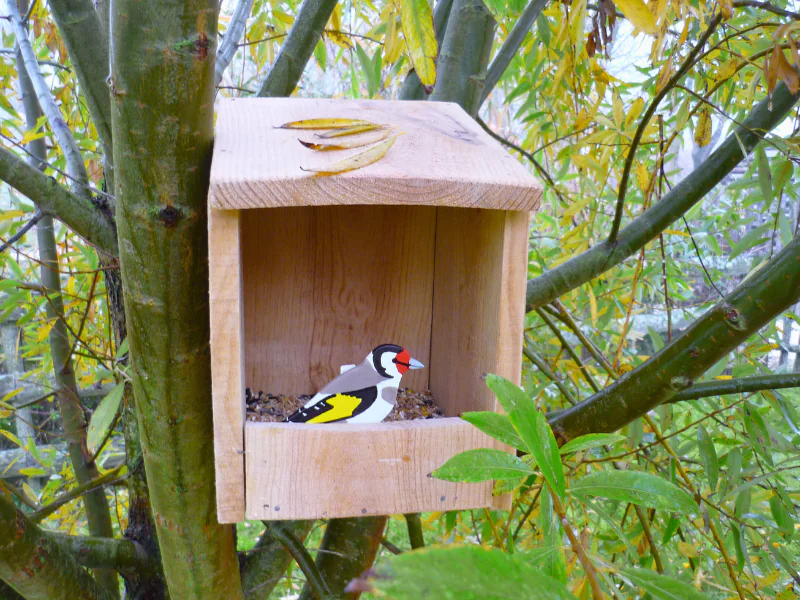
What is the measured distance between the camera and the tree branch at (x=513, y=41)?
1011 millimetres

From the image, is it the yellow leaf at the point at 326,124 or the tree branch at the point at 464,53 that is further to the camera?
the tree branch at the point at 464,53

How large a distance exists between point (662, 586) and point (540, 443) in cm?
10

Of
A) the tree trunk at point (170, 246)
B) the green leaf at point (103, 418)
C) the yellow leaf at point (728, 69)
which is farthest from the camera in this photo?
the yellow leaf at point (728, 69)

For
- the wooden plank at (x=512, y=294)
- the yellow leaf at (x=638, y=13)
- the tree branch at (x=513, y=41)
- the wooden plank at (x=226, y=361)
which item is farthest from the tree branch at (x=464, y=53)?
the yellow leaf at (x=638, y=13)

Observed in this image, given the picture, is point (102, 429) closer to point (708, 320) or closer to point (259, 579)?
point (259, 579)

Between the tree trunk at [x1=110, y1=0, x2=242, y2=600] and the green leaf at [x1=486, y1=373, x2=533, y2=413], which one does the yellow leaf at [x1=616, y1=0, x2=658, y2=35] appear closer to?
the green leaf at [x1=486, y1=373, x2=533, y2=413]

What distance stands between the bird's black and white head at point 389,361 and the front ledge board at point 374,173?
0.27 m

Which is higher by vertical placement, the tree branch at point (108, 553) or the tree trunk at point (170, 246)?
the tree trunk at point (170, 246)

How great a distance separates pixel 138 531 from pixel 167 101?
2.47 feet

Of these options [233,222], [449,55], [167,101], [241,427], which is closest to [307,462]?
[241,427]

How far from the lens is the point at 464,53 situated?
104cm

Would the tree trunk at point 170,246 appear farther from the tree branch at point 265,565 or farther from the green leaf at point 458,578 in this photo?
the green leaf at point 458,578

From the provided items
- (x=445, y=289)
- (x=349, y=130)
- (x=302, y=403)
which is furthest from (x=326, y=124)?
(x=302, y=403)

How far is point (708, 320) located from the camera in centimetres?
70
